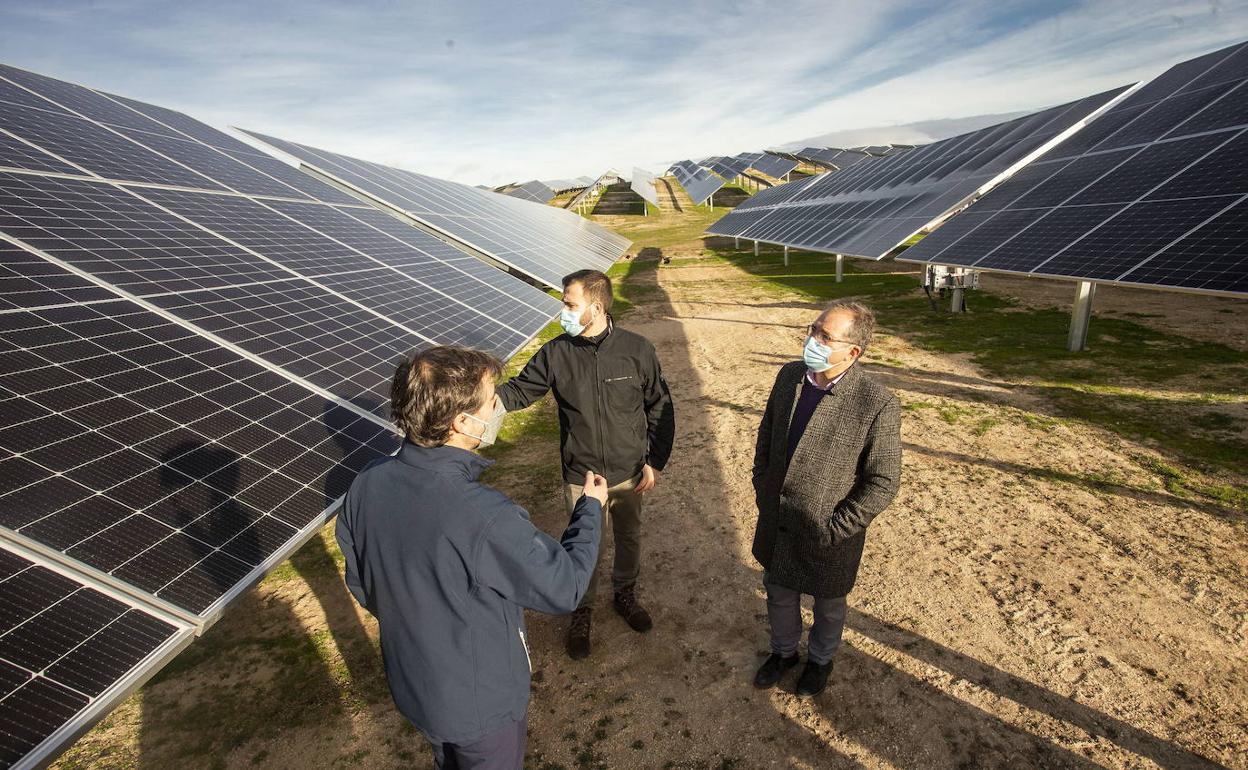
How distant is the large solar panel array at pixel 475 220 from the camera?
13.5m

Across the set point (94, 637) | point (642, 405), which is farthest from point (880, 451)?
point (94, 637)

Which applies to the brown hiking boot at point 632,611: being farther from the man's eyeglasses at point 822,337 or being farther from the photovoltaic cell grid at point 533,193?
the photovoltaic cell grid at point 533,193

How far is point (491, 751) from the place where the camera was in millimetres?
2350

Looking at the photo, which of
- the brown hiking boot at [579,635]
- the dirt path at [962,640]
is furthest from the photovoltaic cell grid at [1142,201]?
the brown hiking boot at [579,635]

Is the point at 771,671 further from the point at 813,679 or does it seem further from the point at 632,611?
the point at 632,611

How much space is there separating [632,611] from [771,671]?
1.29 metres

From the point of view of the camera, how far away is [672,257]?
102 feet

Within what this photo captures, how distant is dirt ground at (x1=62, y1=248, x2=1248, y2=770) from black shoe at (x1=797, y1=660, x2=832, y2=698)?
115 mm

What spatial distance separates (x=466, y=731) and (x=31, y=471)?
8.65ft

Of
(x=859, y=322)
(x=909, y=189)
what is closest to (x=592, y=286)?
(x=859, y=322)

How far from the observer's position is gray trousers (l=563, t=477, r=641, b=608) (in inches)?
181

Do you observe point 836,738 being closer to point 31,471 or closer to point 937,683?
point 937,683

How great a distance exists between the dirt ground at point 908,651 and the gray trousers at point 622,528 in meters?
0.43

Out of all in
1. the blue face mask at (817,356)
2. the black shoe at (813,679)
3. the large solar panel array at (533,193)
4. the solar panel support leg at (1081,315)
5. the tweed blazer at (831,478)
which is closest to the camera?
the tweed blazer at (831,478)
